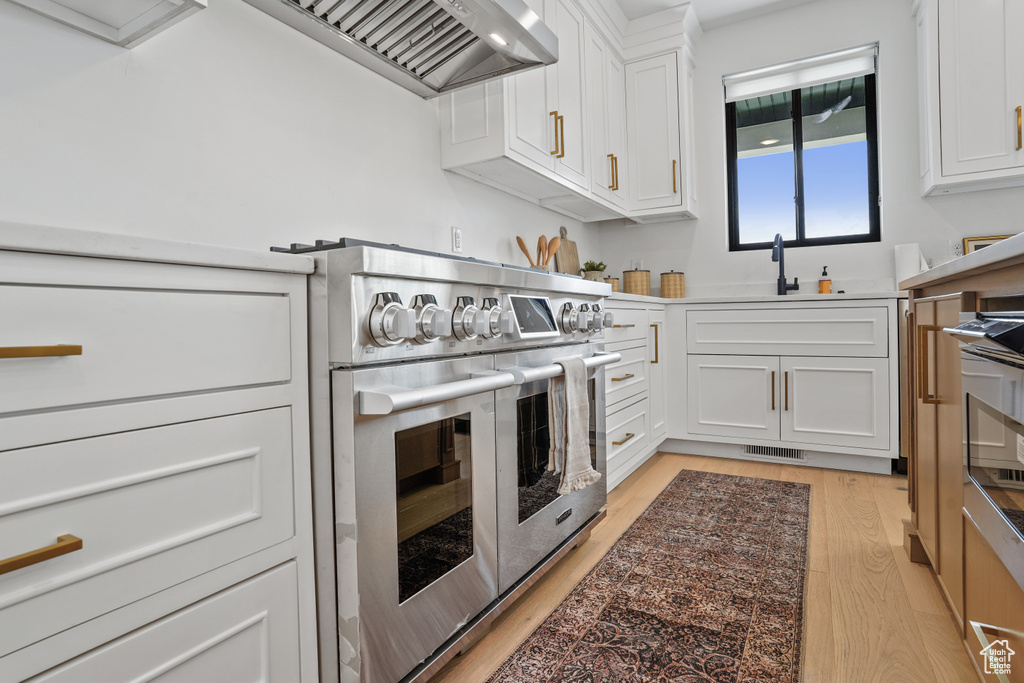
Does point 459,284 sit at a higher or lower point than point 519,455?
higher

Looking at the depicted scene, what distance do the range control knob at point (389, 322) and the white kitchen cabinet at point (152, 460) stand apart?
0.43 ft

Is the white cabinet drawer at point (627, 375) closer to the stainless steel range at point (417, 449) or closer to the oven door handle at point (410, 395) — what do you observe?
the stainless steel range at point (417, 449)

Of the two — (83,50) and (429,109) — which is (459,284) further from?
(429,109)

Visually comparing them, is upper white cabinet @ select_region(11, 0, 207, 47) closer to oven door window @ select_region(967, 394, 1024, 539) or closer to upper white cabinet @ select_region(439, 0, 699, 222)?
upper white cabinet @ select_region(439, 0, 699, 222)

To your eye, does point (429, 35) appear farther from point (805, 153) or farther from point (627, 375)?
point (805, 153)

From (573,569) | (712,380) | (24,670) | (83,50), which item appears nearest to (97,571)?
(24,670)

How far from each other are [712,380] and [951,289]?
6.30ft

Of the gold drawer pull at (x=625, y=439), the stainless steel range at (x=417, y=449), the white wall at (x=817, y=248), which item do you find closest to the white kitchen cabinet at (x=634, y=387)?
the gold drawer pull at (x=625, y=439)

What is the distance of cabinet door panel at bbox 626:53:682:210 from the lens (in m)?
3.37

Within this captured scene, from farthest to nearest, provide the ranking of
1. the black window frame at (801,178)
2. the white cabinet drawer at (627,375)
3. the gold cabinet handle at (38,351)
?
the black window frame at (801,178) → the white cabinet drawer at (627,375) → the gold cabinet handle at (38,351)

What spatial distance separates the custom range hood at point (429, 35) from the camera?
1.54 m

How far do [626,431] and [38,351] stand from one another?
2.33 meters

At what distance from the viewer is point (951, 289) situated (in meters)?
1.31

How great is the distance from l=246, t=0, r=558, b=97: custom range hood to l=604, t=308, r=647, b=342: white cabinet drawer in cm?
109
